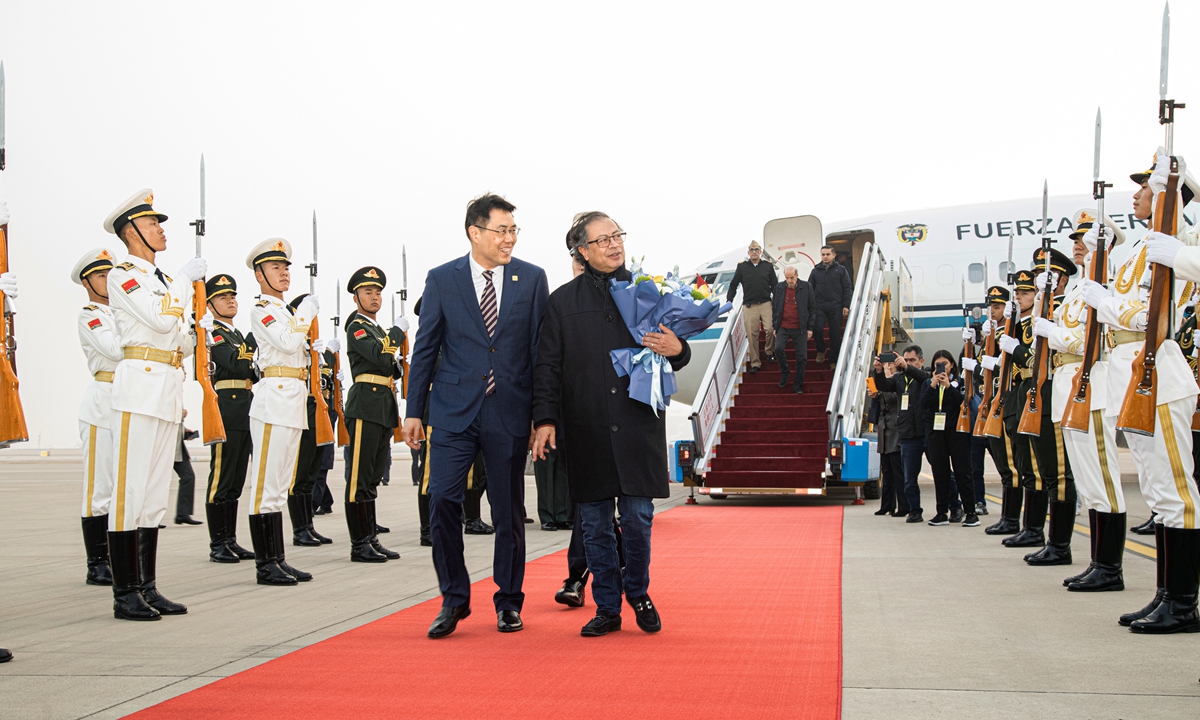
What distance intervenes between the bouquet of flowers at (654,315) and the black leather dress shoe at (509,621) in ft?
3.30

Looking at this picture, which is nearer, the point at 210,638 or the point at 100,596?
the point at 210,638

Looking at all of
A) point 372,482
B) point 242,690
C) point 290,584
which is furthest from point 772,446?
point 242,690

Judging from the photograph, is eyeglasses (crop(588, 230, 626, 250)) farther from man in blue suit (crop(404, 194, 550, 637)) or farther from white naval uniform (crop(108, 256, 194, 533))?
white naval uniform (crop(108, 256, 194, 533))

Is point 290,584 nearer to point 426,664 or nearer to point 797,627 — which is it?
point 426,664

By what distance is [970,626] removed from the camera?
406cm

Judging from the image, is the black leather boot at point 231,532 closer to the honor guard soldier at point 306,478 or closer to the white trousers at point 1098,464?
the honor guard soldier at point 306,478

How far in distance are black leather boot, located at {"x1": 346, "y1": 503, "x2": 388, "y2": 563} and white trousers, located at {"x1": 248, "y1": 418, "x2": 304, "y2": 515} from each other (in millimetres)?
767

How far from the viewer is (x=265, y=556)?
18.3 feet

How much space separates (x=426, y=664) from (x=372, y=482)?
3.21 meters

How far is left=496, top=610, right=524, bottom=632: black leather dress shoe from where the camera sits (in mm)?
4055

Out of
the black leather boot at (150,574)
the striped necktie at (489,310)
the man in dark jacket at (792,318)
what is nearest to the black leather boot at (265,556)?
the black leather boot at (150,574)

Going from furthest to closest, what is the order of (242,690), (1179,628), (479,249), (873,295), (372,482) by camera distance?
(873,295)
(372,482)
(479,249)
(1179,628)
(242,690)

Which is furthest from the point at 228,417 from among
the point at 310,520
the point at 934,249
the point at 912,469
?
the point at 934,249

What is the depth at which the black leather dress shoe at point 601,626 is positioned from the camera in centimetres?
394
